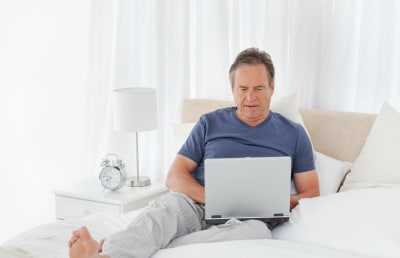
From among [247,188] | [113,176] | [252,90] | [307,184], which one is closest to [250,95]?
[252,90]

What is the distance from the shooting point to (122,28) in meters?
3.21

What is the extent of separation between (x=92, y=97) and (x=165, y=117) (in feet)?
1.61

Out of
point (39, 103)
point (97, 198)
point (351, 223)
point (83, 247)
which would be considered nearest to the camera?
point (83, 247)

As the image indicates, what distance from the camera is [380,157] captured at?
7.35 feet

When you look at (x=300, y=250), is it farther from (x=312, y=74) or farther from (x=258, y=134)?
(x=312, y=74)

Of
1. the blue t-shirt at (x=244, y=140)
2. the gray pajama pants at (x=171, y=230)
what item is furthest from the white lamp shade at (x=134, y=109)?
the gray pajama pants at (x=171, y=230)

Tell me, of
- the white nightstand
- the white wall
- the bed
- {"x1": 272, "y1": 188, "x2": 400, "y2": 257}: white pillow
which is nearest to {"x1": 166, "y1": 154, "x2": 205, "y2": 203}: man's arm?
the bed

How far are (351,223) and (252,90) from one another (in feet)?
2.37

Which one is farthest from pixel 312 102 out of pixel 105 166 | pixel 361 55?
pixel 105 166

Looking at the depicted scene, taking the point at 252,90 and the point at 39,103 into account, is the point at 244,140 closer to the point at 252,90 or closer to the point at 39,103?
the point at 252,90

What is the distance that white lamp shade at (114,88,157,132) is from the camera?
2.80 meters

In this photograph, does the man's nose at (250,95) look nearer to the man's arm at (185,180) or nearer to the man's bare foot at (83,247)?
the man's arm at (185,180)

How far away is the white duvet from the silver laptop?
103 millimetres

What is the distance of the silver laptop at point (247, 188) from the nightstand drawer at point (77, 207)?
0.93 meters
